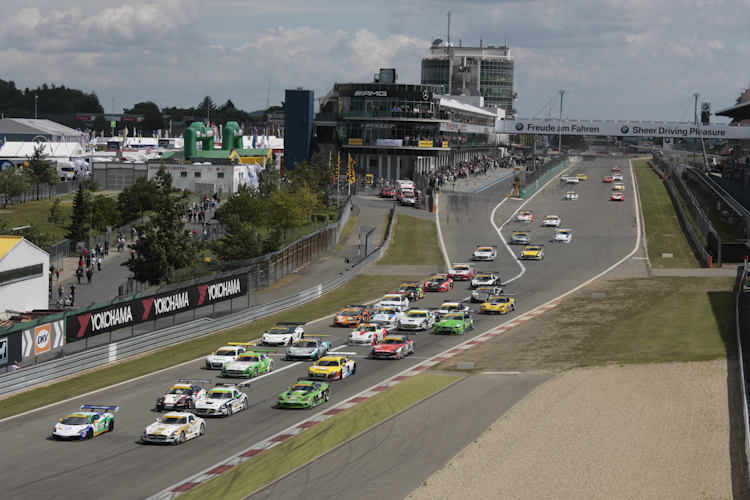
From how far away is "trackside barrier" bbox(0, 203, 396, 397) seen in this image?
33531 millimetres

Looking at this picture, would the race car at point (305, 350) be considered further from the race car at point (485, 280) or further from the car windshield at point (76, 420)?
the race car at point (485, 280)

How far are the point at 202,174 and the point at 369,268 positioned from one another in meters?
42.6

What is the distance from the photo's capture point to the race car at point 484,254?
65875 mm

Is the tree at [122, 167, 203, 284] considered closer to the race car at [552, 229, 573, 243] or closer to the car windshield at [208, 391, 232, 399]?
the car windshield at [208, 391, 232, 399]

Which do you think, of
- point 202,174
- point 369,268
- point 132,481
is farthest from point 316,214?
point 132,481

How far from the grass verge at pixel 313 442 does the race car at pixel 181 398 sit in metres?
4.77

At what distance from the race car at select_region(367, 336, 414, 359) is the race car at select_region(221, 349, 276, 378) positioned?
476 centimetres

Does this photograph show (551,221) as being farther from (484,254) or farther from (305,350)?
(305,350)

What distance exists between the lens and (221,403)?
1111 inches

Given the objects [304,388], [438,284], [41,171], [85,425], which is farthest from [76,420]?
[41,171]

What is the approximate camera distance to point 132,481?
2181 centimetres

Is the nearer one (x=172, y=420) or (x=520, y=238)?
(x=172, y=420)

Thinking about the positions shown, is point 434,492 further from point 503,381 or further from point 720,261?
point 720,261

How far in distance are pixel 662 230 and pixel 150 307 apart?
172ft
